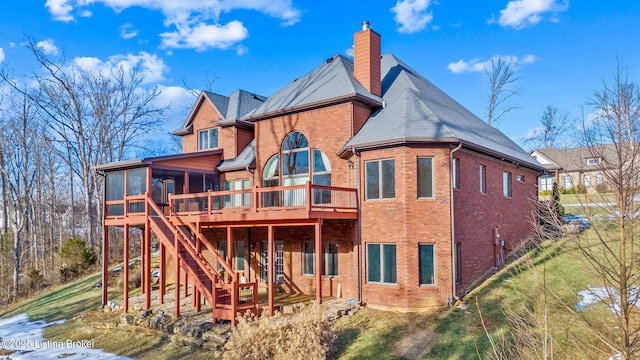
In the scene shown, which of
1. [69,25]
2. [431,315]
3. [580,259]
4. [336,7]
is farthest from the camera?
[69,25]

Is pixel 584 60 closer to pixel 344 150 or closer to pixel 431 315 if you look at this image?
pixel 344 150

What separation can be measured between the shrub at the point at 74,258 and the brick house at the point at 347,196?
10.3m

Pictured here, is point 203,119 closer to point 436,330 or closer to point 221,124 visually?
point 221,124

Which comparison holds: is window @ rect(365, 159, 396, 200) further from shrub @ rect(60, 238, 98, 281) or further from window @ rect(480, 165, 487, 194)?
shrub @ rect(60, 238, 98, 281)

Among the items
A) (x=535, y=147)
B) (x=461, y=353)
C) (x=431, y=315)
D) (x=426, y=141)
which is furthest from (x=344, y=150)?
(x=535, y=147)

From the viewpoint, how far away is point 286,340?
35.2 ft

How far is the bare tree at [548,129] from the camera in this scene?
50.5 meters

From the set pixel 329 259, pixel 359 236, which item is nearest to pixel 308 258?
pixel 329 259

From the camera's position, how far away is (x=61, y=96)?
32594 millimetres

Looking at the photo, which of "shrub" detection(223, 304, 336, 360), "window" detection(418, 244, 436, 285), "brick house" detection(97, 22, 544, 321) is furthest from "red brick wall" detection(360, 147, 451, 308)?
"shrub" detection(223, 304, 336, 360)

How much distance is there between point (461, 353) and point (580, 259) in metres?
5.86

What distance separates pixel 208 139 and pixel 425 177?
40.7 ft

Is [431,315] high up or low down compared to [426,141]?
down

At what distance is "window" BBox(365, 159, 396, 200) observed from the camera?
14.1m
